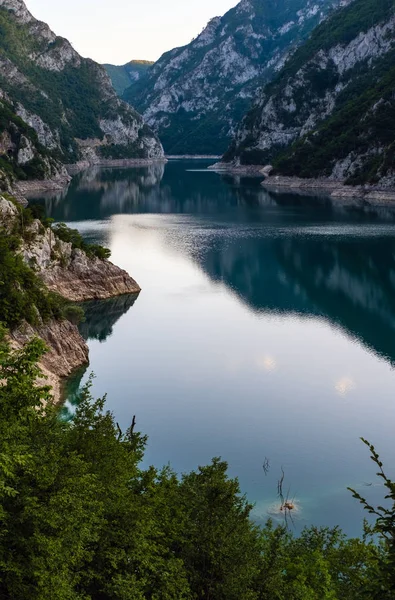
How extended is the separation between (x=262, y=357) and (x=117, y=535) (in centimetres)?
4291

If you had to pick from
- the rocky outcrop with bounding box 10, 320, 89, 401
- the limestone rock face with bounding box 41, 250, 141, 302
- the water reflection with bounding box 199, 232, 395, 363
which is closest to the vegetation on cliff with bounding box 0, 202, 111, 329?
the rocky outcrop with bounding box 10, 320, 89, 401

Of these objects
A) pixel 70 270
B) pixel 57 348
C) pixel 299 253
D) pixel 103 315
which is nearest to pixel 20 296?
pixel 57 348

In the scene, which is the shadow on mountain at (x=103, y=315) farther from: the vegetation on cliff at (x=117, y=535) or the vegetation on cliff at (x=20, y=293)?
the vegetation on cliff at (x=117, y=535)

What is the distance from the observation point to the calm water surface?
44.4 m

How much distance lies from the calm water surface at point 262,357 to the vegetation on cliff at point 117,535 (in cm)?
1234

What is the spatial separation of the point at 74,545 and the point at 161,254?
101800 mm

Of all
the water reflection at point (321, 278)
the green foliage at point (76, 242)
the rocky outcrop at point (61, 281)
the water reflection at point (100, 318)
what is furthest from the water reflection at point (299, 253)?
the green foliage at point (76, 242)

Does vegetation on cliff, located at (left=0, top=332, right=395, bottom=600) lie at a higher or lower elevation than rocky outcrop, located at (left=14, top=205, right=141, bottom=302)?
lower

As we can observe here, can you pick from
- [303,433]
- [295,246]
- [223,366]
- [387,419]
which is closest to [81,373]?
[223,366]

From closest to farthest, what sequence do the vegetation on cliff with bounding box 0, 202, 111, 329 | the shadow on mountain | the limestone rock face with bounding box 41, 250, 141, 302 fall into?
the vegetation on cliff with bounding box 0, 202, 111, 329
the shadow on mountain
the limestone rock face with bounding box 41, 250, 141, 302

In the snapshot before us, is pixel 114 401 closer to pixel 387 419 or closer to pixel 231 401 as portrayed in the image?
pixel 231 401

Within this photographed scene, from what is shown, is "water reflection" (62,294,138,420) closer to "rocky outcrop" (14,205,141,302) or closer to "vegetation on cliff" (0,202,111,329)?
"rocky outcrop" (14,205,141,302)

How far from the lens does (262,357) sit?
65438 millimetres

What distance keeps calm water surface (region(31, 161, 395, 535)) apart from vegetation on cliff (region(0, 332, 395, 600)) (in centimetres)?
1234
